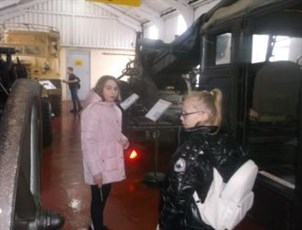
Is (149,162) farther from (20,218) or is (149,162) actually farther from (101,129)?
(20,218)

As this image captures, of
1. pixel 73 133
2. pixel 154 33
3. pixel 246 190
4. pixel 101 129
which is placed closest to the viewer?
pixel 246 190

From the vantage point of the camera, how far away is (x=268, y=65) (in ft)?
13.7

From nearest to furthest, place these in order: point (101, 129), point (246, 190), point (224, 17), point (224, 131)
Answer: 1. point (246, 190)
2. point (224, 131)
3. point (101, 129)
4. point (224, 17)

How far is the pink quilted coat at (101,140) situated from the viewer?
3283 mm

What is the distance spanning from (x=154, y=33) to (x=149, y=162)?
1524 centimetres

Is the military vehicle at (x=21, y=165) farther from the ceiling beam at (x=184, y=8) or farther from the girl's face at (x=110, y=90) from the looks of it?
the ceiling beam at (x=184, y=8)

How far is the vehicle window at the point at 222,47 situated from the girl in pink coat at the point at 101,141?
196cm

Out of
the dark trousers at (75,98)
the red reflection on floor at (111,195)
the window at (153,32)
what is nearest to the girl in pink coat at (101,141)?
the red reflection on floor at (111,195)

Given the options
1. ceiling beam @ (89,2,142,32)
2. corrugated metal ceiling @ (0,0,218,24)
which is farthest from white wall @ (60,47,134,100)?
corrugated metal ceiling @ (0,0,218,24)

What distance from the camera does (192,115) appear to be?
2264mm

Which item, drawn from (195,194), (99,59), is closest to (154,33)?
(99,59)

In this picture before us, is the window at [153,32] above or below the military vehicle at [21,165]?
above

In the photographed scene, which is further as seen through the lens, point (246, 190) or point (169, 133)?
point (169, 133)

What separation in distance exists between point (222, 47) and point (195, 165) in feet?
10.7
